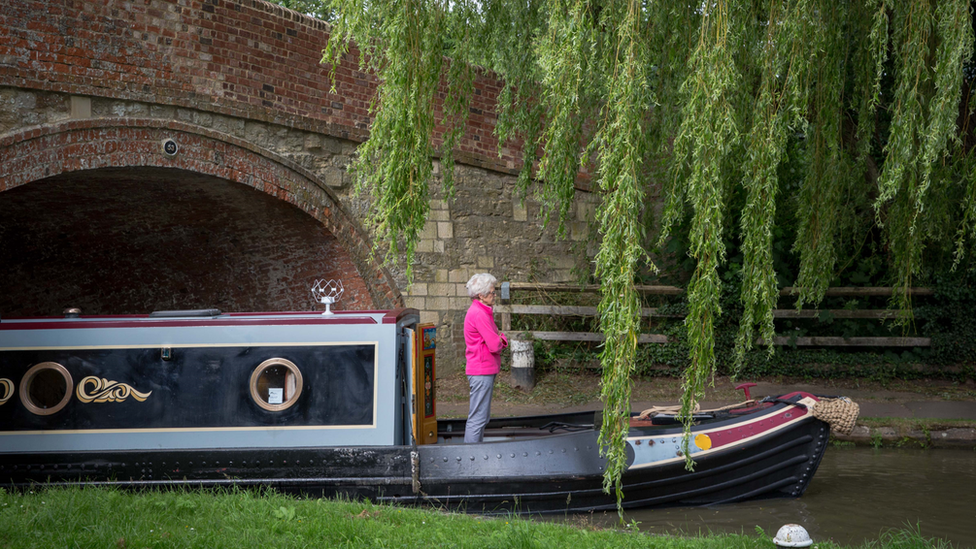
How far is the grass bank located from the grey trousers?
3.25 feet

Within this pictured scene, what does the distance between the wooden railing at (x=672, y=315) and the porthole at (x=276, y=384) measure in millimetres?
4251

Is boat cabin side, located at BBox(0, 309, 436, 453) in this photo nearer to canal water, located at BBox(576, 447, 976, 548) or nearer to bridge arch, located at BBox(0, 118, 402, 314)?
canal water, located at BBox(576, 447, 976, 548)

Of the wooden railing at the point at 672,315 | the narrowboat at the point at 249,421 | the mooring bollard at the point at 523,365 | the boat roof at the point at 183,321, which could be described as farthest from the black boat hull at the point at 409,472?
the mooring bollard at the point at 523,365

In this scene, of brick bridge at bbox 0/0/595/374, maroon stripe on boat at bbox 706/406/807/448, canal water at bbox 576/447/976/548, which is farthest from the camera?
Result: brick bridge at bbox 0/0/595/374

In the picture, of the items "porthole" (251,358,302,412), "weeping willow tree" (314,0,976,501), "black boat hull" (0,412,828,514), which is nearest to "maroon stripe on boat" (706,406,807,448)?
"black boat hull" (0,412,828,514)

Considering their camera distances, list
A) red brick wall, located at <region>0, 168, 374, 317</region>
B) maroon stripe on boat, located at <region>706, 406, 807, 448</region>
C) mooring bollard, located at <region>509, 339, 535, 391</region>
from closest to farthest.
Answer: maroon stripe on boat, located at <region>706, 406, 807, 448</region>, red brick wall, located at <region>0, 168, 374, 317</region>, mooring bollard, located at <region>509, 339, 535, 391</region>

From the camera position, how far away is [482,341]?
5.12 m

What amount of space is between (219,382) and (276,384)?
0.37 m

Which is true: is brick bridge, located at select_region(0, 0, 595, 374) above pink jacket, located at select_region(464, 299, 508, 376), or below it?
above

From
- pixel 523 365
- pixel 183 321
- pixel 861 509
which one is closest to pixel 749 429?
pixel 861 509

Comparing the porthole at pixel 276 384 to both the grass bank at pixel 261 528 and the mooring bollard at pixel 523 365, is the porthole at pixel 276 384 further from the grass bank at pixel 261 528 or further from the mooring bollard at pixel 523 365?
the mooring bollard at pixel 523 365

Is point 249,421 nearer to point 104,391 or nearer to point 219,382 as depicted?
point 219,382

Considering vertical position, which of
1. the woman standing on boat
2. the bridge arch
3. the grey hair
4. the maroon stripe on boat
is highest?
the bridge arch

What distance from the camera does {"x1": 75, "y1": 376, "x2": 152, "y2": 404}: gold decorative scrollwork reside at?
494 cm
